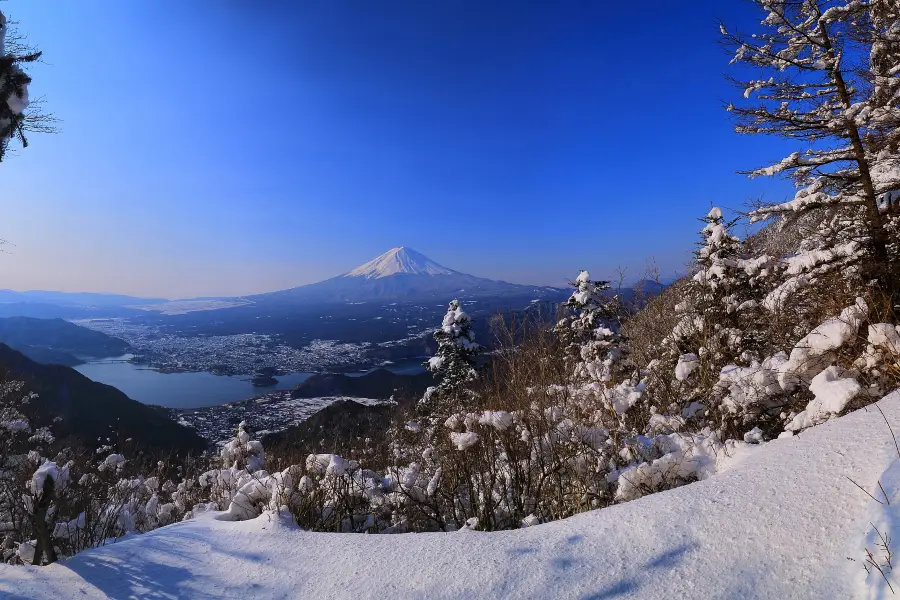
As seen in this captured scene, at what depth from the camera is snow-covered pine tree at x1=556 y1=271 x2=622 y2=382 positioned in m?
8.34

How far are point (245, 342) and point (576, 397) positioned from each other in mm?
113624

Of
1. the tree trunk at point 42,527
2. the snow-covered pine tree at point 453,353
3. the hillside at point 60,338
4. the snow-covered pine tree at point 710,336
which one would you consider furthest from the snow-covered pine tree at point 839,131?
the hillside at point 60,338

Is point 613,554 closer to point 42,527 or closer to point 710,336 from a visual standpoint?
point 42,527

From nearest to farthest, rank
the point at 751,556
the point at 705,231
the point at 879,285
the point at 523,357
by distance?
the point at 751,556 < the point at 879,285 < the point at 523,357 < the point at 705,231

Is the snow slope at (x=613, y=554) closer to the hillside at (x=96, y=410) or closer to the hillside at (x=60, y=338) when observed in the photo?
the hillside at (x=96, y=410)

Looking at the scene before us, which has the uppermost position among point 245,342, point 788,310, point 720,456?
point 788,310

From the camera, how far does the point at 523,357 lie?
207 inches

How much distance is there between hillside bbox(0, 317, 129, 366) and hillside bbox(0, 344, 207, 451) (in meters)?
59.5

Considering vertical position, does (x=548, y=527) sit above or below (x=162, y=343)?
above

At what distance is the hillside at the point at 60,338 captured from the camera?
8419 cm

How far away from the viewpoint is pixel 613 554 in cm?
198

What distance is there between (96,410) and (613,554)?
45.6 meters

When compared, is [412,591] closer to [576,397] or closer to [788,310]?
[576,397]

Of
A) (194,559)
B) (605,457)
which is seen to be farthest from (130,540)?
(605,457)
